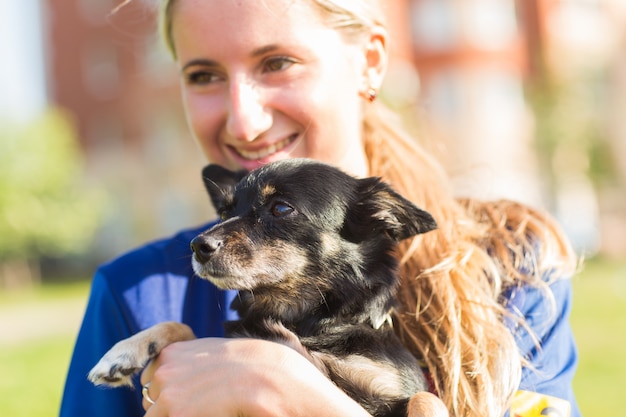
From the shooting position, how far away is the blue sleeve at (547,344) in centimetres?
238

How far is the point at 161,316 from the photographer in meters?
A: 2.65

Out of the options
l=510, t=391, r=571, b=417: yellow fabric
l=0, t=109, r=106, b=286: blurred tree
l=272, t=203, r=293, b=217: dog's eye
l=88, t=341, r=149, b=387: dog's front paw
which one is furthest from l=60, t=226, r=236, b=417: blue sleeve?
l=0, t=109, r=106, b=286: blurred tree

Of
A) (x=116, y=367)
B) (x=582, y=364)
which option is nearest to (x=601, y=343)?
(x=582, y=364)

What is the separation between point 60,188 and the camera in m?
34.9

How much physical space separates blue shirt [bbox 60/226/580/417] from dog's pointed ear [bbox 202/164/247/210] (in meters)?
0.27

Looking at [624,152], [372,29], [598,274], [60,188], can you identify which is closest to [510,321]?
[372,29]

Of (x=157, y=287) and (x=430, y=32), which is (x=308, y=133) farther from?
(x=430, y=32)

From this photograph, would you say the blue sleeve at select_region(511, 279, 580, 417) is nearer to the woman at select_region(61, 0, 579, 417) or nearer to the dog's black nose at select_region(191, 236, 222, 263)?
the woman at select_region(61, 0, 579, 417)

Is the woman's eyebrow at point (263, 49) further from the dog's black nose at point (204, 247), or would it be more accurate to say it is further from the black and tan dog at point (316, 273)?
the dog's black nose at point (204, 247)

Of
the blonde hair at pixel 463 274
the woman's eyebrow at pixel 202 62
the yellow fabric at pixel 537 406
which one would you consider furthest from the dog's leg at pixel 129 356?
the yellow fabric at pixel 537 406

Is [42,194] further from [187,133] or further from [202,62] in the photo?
[202,62]

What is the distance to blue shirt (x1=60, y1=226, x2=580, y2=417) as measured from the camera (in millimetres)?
2463

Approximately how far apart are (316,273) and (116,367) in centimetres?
79

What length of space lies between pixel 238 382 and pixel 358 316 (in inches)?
21.6
